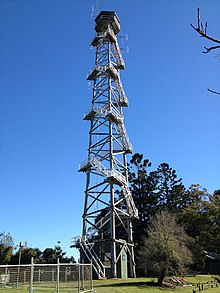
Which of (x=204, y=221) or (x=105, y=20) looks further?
(x=105, y=20)

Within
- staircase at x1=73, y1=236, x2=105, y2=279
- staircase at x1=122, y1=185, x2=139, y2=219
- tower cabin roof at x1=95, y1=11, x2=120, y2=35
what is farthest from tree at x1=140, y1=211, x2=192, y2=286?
tower cabin roof at x1=95, y1=11, x2=120, y2=35

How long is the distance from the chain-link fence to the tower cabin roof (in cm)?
2832

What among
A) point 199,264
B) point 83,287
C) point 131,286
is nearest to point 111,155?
point 131,286

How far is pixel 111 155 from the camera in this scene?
28250 mm

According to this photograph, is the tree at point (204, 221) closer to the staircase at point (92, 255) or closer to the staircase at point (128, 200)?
the staircase at point (128, 200)

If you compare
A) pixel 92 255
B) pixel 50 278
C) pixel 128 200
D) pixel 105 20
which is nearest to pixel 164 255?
pixel 92 255

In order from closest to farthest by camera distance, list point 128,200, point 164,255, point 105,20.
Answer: point 164,255
point 128,200
point 105,20

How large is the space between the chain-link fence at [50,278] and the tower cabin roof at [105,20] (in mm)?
28319

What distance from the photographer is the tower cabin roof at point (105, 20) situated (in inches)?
1390

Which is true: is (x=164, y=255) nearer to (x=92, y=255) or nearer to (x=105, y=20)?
(x=92, y=255)

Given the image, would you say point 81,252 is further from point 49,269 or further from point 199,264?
point 199,264

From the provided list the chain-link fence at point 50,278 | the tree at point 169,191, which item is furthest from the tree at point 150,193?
the chain-link fence at point 50,278

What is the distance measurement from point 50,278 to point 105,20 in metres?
29.2

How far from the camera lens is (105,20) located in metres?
35.3
